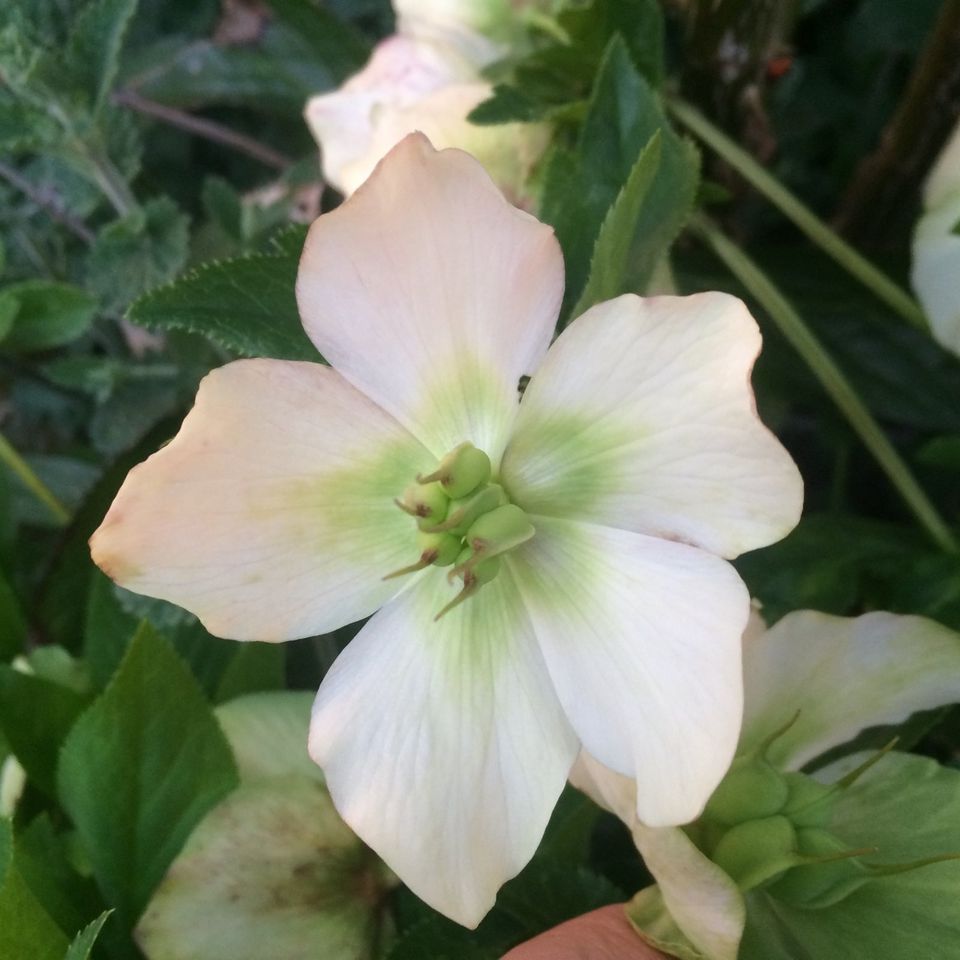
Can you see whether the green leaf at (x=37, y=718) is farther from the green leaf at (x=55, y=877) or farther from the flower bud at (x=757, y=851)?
the flower bud at (x=757, y=851)

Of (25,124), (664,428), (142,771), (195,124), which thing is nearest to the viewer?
(664,428)

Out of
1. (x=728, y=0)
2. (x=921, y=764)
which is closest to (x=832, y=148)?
(x=728, y=0)

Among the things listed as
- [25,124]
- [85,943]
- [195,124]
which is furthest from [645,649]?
[195,124]

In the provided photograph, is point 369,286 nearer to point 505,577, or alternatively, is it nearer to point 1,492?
point 505,577

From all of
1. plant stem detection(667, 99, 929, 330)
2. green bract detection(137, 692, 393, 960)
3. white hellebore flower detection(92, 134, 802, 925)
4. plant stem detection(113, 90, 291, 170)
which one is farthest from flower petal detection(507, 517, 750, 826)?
plant stem detection(113, 90, 291, 170)

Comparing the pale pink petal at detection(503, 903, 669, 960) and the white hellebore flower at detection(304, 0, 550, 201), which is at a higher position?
the white hellebore flower at detection(304, 0, 550, 201)

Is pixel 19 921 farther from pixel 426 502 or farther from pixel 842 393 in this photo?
pixel 842 393

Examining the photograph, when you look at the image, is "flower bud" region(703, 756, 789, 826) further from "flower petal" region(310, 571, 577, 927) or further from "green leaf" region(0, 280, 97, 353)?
"green leaf" region(0, 280, 97, 353)
